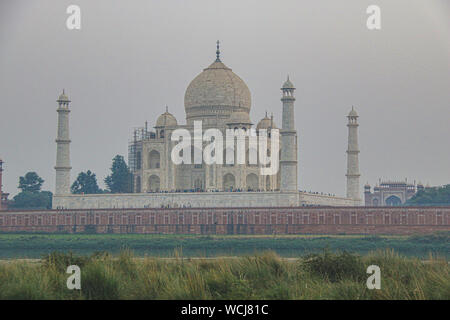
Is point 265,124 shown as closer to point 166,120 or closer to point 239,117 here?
point 239,117

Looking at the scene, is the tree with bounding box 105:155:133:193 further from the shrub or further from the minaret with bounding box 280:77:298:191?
the shrub

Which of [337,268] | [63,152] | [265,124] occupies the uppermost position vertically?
[265,124]

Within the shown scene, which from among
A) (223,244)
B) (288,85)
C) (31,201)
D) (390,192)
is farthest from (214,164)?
(390,192)

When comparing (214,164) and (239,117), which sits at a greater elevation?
(239,117)

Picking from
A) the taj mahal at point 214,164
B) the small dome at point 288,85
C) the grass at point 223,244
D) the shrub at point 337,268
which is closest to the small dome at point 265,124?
the taj mahal at point 214,164
